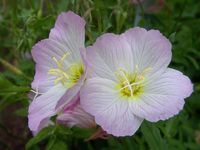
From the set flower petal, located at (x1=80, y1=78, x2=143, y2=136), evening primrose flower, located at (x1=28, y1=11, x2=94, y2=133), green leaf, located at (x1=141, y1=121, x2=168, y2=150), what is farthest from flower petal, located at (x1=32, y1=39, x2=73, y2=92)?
green leaf, located at (x1=141, y1=121, x2=168, y2=150)

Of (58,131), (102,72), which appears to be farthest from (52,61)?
(58,131)

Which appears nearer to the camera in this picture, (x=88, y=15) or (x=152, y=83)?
(x=152, y=83)

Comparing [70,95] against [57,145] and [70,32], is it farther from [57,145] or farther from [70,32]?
[57,145]

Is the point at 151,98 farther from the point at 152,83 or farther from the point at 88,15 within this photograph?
the point at 88,15

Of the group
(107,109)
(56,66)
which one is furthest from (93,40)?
(107,109)

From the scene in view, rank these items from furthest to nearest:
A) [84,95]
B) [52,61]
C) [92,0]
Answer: [92,0], [52,61], [84,95]

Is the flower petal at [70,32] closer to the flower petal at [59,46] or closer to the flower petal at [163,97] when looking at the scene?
the flower petal at [59,46]
